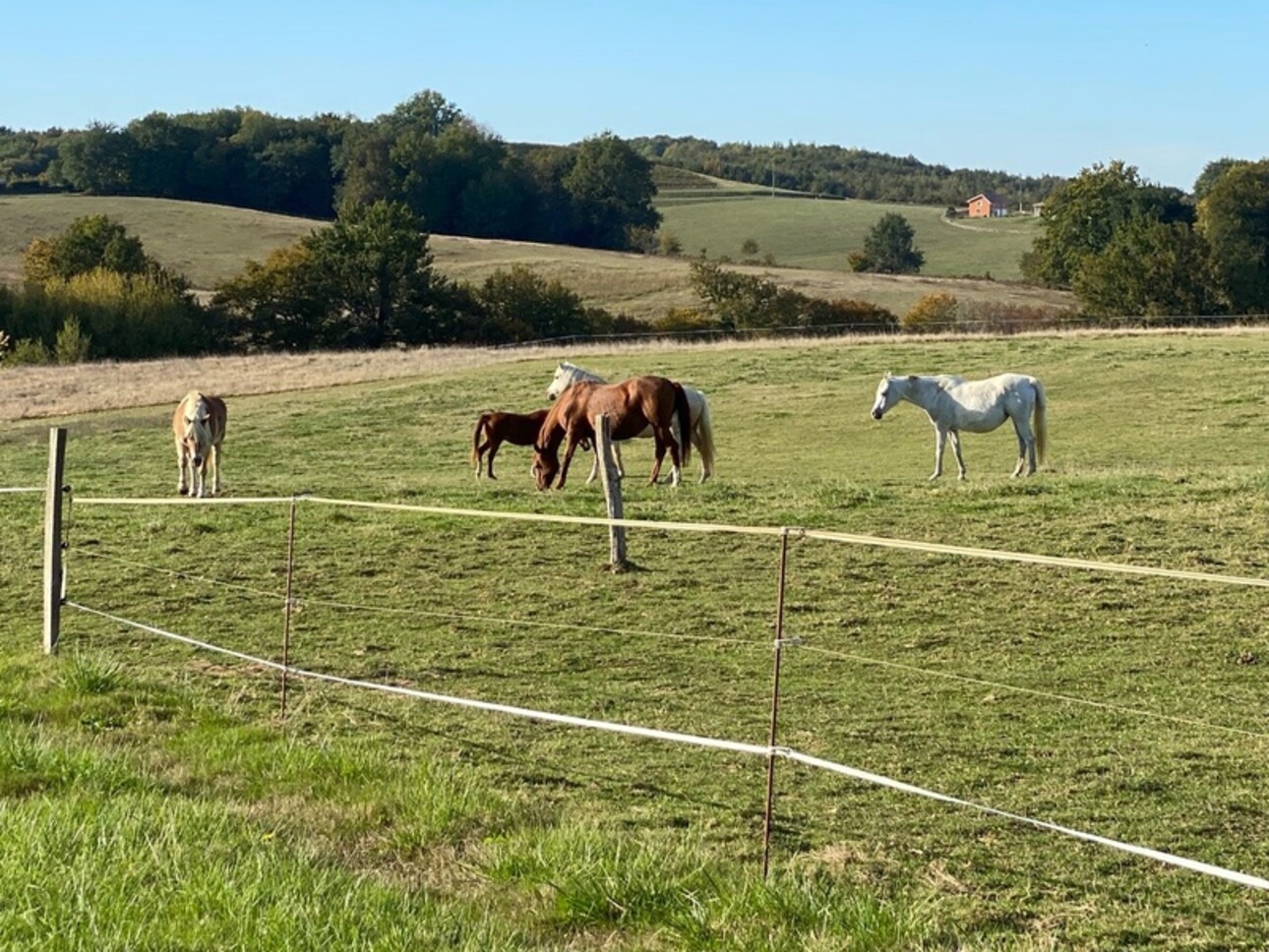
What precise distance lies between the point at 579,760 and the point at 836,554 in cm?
606

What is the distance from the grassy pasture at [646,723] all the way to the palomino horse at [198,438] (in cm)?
62

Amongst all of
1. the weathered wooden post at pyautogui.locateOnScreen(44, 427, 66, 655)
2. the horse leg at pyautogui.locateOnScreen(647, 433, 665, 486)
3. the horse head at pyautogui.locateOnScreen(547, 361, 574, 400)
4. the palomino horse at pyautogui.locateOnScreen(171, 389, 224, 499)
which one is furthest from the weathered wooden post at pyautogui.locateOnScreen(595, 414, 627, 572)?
the horse head at pyautogui.locateOnScreen(547, 361, 574, 400)

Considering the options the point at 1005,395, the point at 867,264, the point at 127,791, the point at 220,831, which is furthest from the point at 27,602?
the point at 867,264

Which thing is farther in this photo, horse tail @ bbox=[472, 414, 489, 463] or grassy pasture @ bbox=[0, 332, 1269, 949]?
horse tail @ bbox=[472, 414, 489, 463]

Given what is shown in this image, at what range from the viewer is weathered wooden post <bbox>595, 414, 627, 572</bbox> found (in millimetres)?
12555

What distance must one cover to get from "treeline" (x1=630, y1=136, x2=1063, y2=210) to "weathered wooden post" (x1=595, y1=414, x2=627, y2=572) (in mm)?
146182

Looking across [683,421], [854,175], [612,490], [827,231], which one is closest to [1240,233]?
[827,231]

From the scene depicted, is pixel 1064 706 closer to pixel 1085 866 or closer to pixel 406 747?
pixel 1085 866

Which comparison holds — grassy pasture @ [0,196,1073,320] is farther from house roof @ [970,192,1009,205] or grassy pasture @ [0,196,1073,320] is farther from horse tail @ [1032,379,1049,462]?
horse tail @ [1032,379,1049,462]

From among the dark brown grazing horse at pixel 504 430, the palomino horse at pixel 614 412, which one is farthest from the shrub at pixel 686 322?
the palomino horse at pixel 614 412

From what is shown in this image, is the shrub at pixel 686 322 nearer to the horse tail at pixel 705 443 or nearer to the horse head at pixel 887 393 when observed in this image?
the horse head at pixel 887 393

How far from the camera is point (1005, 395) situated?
816 inches

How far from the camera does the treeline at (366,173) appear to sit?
4402 inches

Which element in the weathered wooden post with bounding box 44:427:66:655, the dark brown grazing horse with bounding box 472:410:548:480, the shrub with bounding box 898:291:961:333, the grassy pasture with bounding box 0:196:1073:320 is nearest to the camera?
the weathered wooden post with bounding box 44:427:66:655
